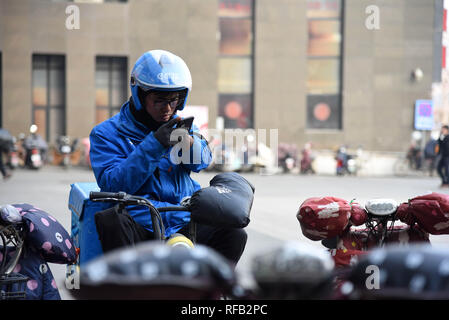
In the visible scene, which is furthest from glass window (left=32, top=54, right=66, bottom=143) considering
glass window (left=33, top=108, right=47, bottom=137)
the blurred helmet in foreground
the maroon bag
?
the blurred helmet in foreground

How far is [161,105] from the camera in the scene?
3.42 meters

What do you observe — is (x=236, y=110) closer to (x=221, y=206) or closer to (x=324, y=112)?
(x=324, y=112)

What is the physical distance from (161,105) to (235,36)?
3216cm

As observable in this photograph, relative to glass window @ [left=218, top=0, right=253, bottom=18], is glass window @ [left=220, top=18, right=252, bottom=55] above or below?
below

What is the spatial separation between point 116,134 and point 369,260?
7.89 ft

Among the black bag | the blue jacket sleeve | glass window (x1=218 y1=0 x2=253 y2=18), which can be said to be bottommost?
the black bag

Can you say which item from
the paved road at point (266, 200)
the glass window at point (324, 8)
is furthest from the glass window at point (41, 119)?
the glass window at point (324, 8)

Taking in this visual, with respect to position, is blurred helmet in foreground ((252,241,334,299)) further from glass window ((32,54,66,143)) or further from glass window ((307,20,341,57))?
glass window ((307,20,341,57))

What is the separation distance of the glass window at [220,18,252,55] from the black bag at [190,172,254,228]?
32618 mm

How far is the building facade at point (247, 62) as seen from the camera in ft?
111

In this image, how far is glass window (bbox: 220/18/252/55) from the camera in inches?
1374

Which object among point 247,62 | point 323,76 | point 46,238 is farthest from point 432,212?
point 323,76

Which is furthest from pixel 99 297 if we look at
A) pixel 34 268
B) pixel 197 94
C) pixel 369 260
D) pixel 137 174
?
pixel 197 94

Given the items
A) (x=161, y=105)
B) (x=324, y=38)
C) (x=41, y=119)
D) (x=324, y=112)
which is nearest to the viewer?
(x=161, y=105)
